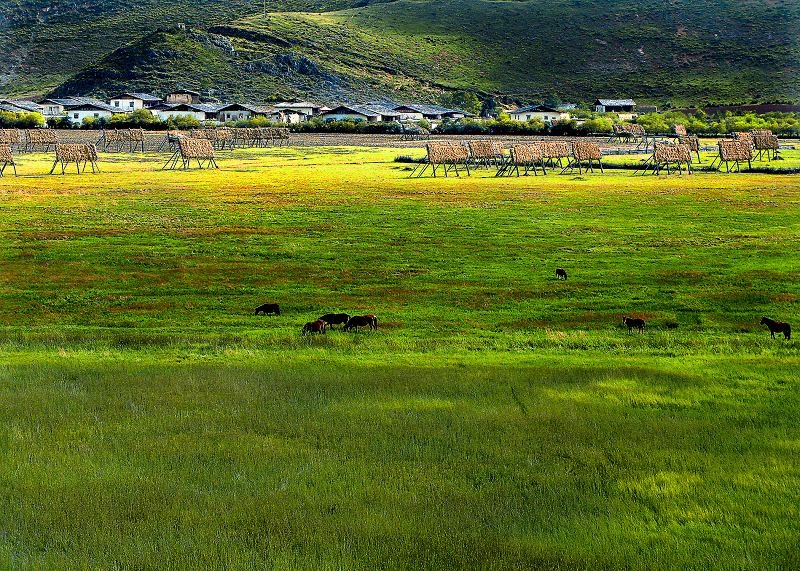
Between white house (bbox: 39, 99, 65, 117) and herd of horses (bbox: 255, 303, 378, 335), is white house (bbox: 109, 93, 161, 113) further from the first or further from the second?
herd of horses (bbox: 255, 303, 378, 335)

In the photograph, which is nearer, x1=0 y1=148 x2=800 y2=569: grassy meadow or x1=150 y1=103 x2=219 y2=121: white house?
x1=0 y1=148 x2=800 y2=569: grassy meadow

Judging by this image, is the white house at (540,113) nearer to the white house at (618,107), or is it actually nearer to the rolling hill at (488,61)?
the white house at (618,107)

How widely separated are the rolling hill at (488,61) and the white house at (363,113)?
30209mm

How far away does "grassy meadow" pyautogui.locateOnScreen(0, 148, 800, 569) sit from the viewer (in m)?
5.53

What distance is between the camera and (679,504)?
19.7 ft

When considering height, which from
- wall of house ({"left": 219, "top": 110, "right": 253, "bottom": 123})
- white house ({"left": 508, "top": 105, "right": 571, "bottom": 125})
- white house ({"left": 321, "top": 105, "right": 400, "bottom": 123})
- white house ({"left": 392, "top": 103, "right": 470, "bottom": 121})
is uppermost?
wall of house ({"left": 219, "top": 110, "right": 253, "bottom": 123})

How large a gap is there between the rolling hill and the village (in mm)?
20354

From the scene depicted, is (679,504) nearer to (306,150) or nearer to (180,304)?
(180,304)

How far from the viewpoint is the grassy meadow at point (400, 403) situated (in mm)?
5527

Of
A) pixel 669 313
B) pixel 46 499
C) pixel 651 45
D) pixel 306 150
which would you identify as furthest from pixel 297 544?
pixel 651 45

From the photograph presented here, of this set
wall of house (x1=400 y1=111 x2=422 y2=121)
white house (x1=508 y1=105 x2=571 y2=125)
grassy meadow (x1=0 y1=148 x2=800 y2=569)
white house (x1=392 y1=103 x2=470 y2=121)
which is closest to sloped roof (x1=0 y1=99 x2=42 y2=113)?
wall of house (x1=400 y1=111 x2=422 y2=121)

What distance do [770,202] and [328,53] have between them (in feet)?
497

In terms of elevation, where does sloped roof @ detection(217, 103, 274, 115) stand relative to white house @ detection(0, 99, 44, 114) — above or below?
below

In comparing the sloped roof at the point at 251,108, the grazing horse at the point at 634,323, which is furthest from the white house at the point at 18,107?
the grazing horse at the point at 634,323
